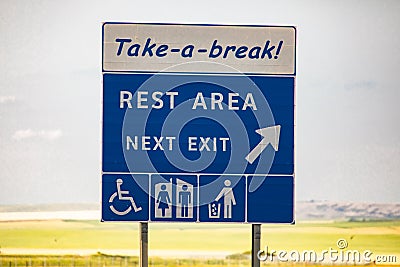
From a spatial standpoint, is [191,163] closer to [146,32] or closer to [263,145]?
[263,145]

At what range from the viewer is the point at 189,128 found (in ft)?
14.4

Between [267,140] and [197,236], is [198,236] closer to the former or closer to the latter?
[197,236]

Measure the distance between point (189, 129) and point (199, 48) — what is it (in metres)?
0.41

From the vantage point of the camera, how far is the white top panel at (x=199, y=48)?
14.4ft

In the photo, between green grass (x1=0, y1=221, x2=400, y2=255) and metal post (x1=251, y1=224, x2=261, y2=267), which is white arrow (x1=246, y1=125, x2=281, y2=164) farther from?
green grass (x1=0, y1=221, x2=400, y2=255)

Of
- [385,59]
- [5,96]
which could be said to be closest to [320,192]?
[385,59]

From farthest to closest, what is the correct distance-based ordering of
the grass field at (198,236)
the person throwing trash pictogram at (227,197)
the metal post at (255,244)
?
the grass field at (198,236)
the metal post at (255,244)
the person throwing trash pictogram at (227,197)

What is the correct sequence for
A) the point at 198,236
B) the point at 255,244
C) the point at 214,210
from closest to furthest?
the point at 214,210 → the point at 255,244 → the point at 198,236

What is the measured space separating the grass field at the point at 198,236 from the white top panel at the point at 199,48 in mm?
1382

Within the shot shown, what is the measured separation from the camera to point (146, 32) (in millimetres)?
4402

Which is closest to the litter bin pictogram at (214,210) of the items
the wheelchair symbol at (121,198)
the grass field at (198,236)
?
the wheelchair symbol at (121,198)

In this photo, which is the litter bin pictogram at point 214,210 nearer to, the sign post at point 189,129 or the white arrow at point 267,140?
the sign post at point 189,129

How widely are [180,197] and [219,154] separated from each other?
29 cm

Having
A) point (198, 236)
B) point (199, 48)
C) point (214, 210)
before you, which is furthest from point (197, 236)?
point (199, 48)
